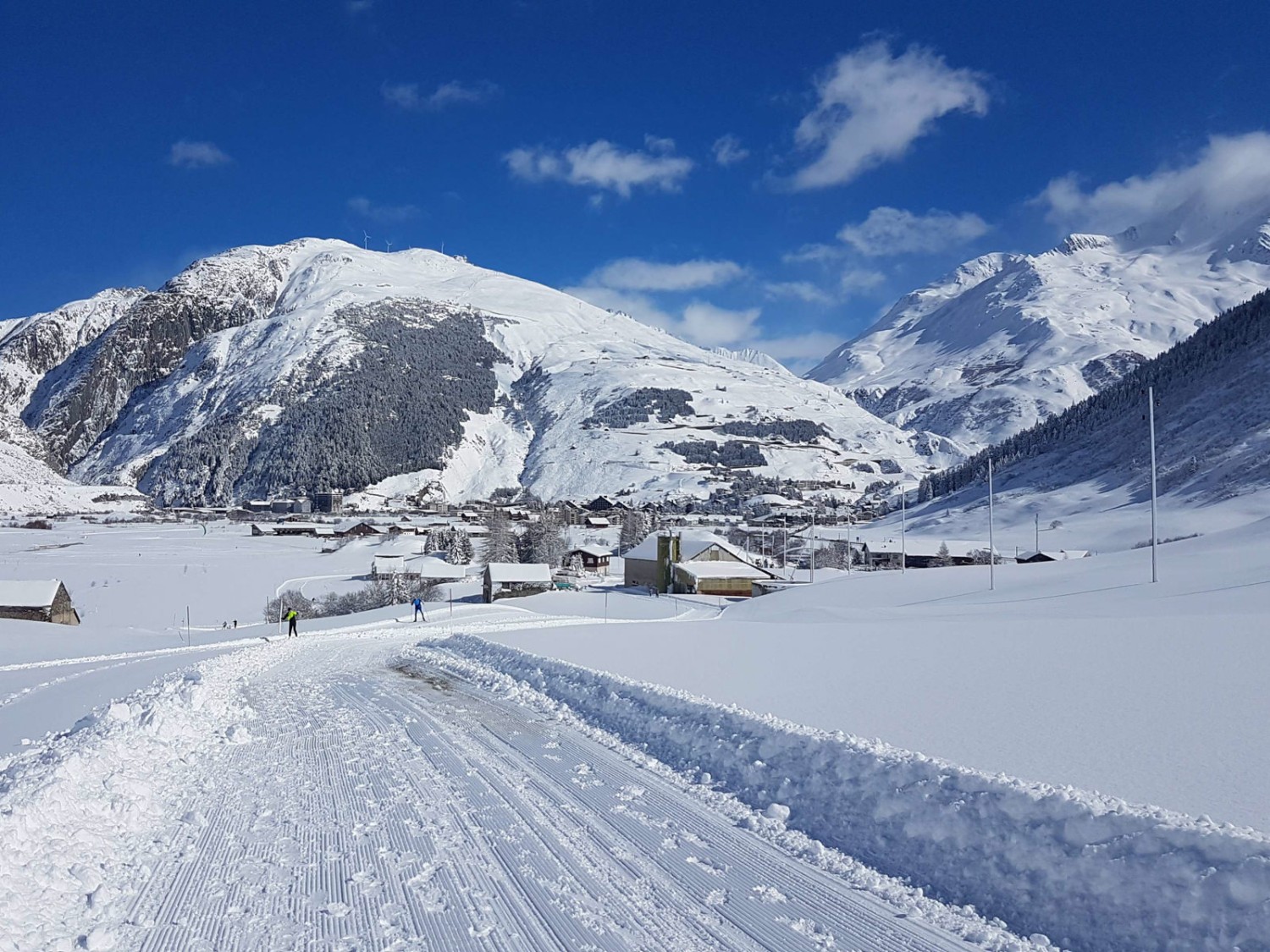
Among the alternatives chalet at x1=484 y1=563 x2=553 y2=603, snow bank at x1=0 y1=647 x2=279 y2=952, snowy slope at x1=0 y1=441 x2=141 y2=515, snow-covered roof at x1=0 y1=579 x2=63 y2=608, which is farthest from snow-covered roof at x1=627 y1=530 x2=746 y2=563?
snowy slope at x1=0 y1=441 x2=141 y2=515

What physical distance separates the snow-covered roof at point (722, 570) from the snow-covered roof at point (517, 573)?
35.1ft

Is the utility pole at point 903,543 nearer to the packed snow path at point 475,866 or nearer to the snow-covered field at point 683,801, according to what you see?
the snow-covered field at point 683,801

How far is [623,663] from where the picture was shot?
721 inches

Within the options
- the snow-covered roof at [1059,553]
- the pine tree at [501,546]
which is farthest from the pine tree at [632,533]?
the snow-covered roof at [1059,553]

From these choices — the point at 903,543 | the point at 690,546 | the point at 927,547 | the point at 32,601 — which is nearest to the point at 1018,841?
the point at 903,543

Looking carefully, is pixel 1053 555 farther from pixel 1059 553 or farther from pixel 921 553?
pixel 921 553

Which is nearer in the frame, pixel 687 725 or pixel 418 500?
pixel 687 725

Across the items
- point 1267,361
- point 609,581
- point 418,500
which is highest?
point 1267,361

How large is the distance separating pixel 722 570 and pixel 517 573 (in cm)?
1623

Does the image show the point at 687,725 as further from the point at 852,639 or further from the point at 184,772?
the point at 852,639

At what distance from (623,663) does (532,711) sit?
4091 millimetres

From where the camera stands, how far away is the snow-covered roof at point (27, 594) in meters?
50.3

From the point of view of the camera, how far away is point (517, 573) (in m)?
69.1

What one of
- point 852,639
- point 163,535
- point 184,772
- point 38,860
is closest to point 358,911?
point 38,860
